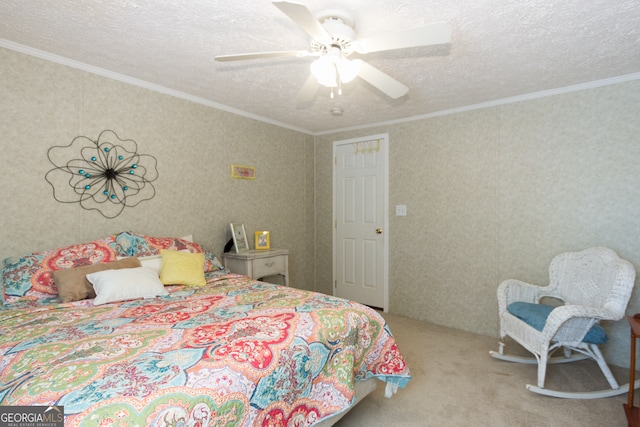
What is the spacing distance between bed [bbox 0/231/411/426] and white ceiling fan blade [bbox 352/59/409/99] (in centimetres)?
135

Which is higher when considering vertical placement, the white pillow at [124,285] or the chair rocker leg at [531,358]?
the white pillow at [124,285]

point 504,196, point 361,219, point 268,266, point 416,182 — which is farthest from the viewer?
point 361,219

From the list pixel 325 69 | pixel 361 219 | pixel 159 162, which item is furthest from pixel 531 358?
pixel 159 162

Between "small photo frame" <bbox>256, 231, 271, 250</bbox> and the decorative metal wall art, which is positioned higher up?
the decorative metal wall art

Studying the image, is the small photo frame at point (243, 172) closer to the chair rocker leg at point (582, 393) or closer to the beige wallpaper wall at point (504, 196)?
the beige wallpaper wall at point (504, 196)

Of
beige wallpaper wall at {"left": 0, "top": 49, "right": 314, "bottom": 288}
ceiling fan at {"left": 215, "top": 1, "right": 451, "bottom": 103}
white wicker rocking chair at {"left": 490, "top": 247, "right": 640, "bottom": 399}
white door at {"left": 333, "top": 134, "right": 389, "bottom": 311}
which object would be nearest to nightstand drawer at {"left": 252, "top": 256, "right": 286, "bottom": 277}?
beige wallpaper wall at {"left": 0, "top": 49, "right": 314, "bottom": 288}

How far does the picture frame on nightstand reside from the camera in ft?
11.8

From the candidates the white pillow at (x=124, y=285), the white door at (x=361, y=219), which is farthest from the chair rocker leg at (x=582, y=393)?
the white pillow at (x=124, y=285)

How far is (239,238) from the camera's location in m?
3.42

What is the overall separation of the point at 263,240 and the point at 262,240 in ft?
0.04

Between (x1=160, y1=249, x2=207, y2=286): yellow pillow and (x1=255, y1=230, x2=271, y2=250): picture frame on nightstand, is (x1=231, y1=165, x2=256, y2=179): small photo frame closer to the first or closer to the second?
(x1=255, y1=230, x2=271, y2=250): picture frame on nightstand

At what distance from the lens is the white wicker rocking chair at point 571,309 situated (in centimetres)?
214

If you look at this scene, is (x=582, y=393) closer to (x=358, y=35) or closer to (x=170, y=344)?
(x=170, y=344)

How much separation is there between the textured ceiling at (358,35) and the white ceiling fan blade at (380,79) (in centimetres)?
25
